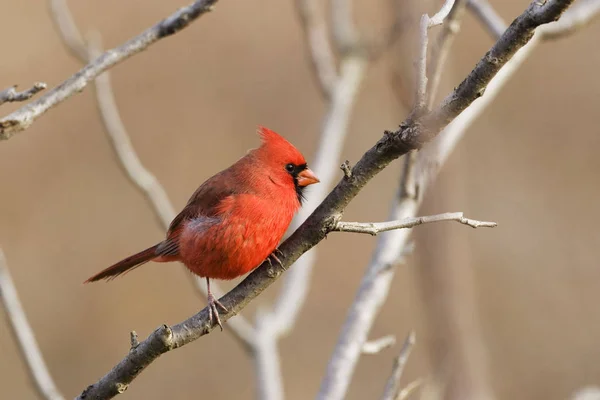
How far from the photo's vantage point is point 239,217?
284cm

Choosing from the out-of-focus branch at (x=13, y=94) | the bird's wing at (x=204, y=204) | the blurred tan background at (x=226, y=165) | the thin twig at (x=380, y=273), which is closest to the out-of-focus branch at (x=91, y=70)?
the out-of-focus branch at (x=13, y=94)

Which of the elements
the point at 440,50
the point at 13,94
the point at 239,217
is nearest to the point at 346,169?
the point at 13,94

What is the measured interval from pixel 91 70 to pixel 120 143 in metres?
0.97

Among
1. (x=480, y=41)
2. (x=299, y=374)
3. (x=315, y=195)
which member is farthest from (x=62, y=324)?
(x=480, y=41)

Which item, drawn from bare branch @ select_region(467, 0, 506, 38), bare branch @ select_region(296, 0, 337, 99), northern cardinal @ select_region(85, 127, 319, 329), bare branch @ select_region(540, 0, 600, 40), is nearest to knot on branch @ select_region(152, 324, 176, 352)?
northern cardinal @ select_region(85, 127, 319, 329)

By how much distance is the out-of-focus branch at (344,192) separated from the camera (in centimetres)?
159

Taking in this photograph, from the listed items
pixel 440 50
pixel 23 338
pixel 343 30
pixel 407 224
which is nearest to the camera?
pixel 407 224

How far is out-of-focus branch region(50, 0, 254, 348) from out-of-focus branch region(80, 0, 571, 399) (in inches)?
44.8

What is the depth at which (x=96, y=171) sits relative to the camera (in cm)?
755

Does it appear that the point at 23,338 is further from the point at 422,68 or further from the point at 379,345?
the point at 422,68

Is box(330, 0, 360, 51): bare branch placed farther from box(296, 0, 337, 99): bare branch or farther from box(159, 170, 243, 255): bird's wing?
box(159, 170, 243, 255): bird's wing

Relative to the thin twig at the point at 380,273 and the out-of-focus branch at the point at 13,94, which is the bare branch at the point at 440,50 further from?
the out-of-focus branch at the point at 13,94

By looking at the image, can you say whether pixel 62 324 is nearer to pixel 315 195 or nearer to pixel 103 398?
pixel 315 195

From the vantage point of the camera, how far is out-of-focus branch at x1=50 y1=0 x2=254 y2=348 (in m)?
3.27
